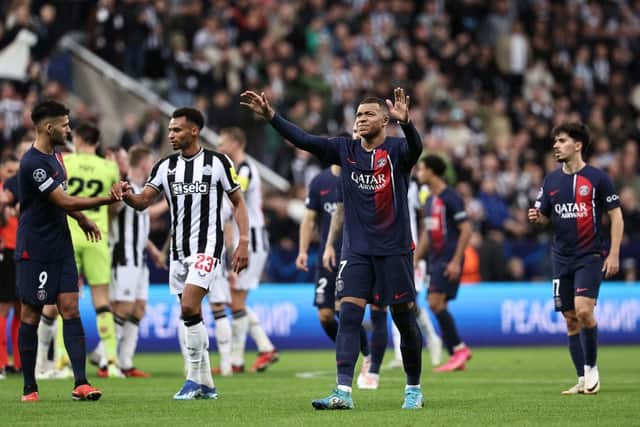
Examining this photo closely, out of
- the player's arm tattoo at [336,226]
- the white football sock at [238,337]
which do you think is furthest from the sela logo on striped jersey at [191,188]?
the white football sock at [238,337]

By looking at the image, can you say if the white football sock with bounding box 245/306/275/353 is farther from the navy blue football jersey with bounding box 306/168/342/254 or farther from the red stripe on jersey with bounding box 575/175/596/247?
the red stripe on jersey with bounding box 575/175/596/247

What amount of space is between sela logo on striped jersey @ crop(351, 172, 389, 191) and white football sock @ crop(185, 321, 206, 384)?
1958mm

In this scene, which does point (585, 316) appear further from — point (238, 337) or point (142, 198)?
point (238, 337)

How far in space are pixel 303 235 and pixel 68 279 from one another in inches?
148

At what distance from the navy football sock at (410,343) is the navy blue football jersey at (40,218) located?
9.67 ft

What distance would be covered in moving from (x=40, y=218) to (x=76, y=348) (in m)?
1.14

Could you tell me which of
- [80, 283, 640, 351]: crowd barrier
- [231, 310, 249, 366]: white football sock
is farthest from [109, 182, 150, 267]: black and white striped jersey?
[80, 283, 640, 351]: crowd barrier

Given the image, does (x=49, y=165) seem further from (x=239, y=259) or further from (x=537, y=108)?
(x=537, y=108)

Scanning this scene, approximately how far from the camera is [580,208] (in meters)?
12.1

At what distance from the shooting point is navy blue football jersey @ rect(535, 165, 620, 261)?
39.8 feet

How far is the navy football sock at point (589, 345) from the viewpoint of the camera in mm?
12031

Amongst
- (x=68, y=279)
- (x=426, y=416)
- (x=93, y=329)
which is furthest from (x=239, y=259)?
(x=93, y=329)

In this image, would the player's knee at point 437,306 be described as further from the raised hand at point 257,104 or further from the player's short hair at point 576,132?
the raised hand at point 257,104

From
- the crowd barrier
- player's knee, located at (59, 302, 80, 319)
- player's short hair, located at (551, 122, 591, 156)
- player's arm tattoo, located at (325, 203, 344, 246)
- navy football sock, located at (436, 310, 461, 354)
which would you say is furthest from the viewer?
the crowd barrier
